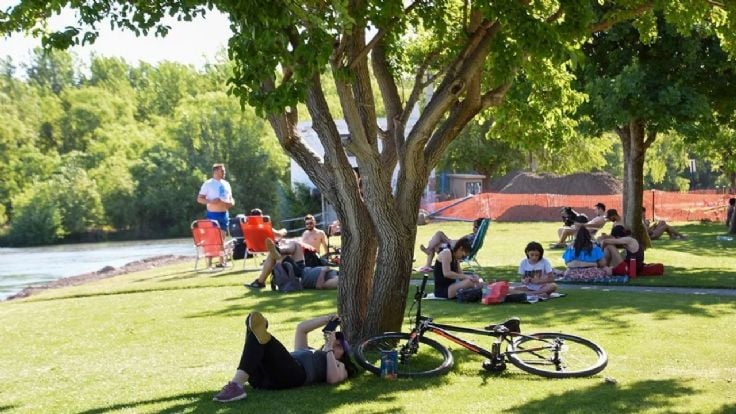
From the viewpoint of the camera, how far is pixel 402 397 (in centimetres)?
701

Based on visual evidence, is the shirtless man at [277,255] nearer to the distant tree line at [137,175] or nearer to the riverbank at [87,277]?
the riverbank at [87,277]

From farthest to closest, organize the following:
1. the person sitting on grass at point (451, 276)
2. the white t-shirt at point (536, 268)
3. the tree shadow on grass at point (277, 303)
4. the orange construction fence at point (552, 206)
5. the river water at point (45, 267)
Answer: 1. the orange construction fence at point (552, 206)
2. the river water at point (45, 267)
3. the white t-shirt at point (536, 268)
4. the person sitting on grass at point (451, 276)
5. the tree shadow on grass at point (277, 303)

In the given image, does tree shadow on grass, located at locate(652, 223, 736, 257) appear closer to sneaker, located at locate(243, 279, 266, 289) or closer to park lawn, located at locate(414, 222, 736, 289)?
park lawn, located at locate(414, 222, 736, 289)

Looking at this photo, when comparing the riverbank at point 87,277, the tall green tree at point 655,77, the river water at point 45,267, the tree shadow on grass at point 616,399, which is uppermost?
the tall green tree at point 655,77

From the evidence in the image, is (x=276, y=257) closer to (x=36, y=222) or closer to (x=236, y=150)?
(x=36, y=222)

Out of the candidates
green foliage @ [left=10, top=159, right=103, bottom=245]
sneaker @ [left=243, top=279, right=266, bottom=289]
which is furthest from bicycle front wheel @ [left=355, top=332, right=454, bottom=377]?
green foliage @ [left=10, top=159, right=103, bottom=245]

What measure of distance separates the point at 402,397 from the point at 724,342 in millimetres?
3828

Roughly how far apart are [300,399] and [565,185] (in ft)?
137

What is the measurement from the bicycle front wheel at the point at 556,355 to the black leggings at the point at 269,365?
1858mm

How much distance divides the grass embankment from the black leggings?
0.11m

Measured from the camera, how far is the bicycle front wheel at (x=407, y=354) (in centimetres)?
770

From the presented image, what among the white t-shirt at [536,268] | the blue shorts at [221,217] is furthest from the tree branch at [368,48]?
the blue shorts at [221,217]

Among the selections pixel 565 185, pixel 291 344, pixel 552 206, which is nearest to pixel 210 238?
pixel 291 344

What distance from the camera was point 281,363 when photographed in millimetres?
7219
